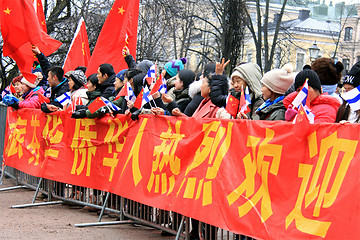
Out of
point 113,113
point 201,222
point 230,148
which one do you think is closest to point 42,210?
point 113,113

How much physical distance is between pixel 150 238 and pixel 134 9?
19.2ft

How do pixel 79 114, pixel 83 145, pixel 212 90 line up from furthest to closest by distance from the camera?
pixel 83 145
pixel 79 114
pixel 212 90

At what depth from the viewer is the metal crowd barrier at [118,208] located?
22.1ft

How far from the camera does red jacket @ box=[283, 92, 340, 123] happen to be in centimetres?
562

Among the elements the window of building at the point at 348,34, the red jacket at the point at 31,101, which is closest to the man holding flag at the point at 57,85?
the red jacket at the point at 31,101

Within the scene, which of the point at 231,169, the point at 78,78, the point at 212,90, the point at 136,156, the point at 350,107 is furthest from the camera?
the point at 78,78

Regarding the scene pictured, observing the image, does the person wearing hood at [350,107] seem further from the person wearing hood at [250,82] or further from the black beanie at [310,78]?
the person wearing hood at [250,82]

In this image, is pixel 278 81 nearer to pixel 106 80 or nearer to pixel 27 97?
pixel 106 80

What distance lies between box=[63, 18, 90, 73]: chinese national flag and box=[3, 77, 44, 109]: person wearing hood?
107 centimetres

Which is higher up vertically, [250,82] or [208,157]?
[250,82]

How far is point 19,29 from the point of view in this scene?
1101 cm

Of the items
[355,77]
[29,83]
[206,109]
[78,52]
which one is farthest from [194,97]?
[78,52]

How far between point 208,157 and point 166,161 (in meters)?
0.88

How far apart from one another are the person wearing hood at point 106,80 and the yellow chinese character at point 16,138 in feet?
7.30
